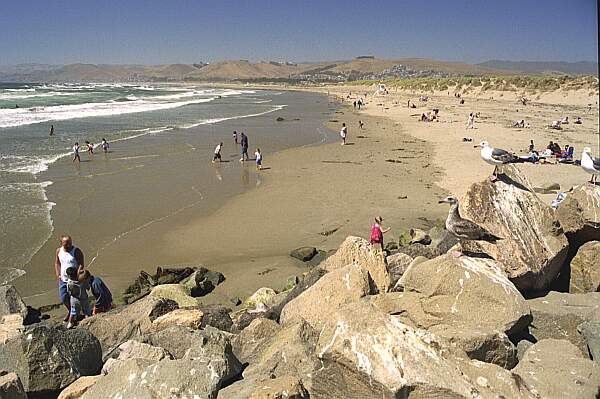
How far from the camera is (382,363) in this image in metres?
3.96

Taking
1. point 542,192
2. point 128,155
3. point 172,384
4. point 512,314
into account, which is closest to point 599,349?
point 512,314

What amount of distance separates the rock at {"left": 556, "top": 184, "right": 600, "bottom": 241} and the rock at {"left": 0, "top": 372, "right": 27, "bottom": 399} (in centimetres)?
698

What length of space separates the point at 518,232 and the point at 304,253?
5.75m

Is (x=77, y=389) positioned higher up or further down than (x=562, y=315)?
further down

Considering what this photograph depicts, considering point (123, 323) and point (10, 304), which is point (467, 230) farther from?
point (10, 304)

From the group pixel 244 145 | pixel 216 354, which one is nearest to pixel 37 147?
pixel 244 145

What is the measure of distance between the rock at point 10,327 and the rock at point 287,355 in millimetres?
2826

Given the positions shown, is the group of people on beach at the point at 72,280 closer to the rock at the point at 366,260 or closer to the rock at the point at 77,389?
the rock at the point at 77,389

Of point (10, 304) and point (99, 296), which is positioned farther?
point (99, 296)

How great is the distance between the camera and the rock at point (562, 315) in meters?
5.61

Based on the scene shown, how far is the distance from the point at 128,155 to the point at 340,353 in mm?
23273

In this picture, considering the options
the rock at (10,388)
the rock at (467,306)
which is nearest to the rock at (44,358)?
the rock at (10,388)

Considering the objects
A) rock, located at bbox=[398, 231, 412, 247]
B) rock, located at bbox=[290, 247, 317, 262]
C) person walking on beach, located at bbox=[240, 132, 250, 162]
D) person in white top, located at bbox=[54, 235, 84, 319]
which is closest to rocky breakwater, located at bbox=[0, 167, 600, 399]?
person in white top, located at bbox=[54, 235, 84, 319]

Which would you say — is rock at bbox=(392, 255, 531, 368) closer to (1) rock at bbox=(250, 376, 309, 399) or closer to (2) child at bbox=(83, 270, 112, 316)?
(1) rock at bbox=(250, 376, 309, 399)
